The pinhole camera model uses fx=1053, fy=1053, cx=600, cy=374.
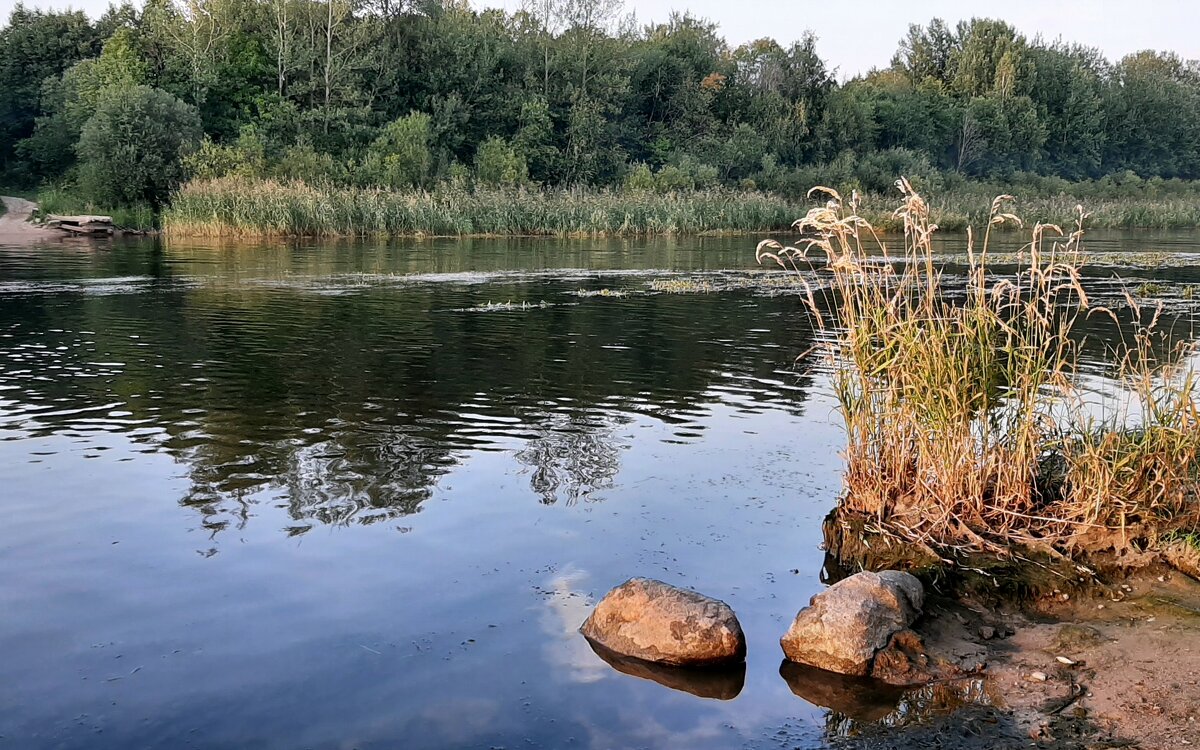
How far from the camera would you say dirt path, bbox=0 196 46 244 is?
37.1 m

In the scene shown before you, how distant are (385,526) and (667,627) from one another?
8.58ft

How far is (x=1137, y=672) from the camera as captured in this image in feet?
15.7

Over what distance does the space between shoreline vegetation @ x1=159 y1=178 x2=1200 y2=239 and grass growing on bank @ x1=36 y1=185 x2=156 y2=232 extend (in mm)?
116

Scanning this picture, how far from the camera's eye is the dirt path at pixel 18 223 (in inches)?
1462

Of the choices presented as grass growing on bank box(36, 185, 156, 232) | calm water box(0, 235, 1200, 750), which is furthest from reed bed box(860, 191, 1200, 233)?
calm water box(0, 235, 1200, 750)

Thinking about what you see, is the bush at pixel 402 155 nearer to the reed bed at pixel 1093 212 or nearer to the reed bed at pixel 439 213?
the reed bed at pixel 439 213

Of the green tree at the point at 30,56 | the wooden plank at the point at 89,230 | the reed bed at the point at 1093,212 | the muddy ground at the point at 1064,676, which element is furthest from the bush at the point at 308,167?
the muddy ground at the point at 1064,676

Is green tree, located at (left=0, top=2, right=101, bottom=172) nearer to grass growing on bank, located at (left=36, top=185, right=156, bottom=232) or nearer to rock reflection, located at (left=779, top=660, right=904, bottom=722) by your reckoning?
grass growing on bank, located at (left=36, top=185, right=156, bottom=232)

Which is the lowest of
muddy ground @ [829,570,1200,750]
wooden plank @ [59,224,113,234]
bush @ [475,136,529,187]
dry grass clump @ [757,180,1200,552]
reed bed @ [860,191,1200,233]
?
muddy ground @ [829,570,1200,750]

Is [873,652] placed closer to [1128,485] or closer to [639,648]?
[639,648]

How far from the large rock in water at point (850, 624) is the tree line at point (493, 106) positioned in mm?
42358

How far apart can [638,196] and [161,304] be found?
30.7 meters

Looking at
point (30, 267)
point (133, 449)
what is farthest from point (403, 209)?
point (133, 449)

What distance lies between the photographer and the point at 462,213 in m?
41.7
